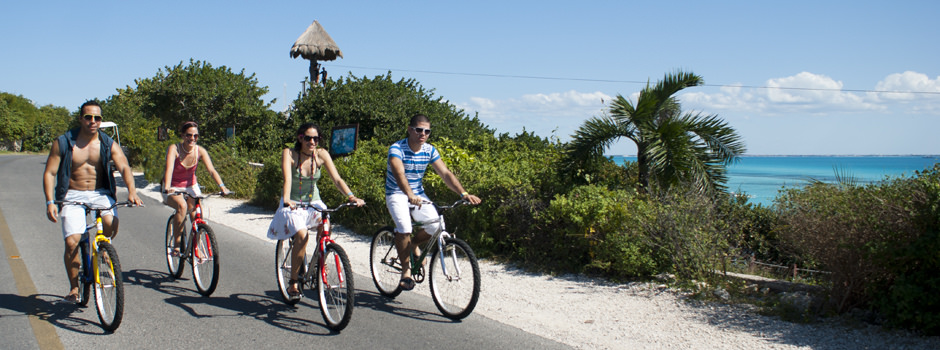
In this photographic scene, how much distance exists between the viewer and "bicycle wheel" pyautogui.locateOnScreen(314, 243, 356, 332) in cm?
511

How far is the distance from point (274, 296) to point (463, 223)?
3.32m

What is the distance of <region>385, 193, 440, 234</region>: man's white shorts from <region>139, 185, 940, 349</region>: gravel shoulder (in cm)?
98

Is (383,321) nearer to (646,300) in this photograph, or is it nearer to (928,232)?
(646,300)

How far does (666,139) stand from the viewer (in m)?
8.98

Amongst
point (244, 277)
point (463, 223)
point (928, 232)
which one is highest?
point (928, 232)

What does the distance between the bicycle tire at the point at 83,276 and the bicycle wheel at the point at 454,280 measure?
2860mm

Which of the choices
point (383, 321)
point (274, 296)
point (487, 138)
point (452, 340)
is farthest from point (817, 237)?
point (487, 138)

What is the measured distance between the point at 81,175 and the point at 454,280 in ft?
11.1

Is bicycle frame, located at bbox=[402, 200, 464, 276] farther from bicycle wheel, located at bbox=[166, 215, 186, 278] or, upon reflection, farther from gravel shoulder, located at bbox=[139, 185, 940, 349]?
bicycle wheel, located at bbox=[166, 215, 186, 278]

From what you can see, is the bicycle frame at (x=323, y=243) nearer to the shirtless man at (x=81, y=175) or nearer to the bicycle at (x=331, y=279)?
the bicycle at (x=331, y=279)

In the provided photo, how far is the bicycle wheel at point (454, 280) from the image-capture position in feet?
17.9

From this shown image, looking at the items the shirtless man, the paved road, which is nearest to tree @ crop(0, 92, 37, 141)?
the paved road

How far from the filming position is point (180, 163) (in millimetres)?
6992

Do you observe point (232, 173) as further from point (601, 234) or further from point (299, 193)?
point (601, 234)
